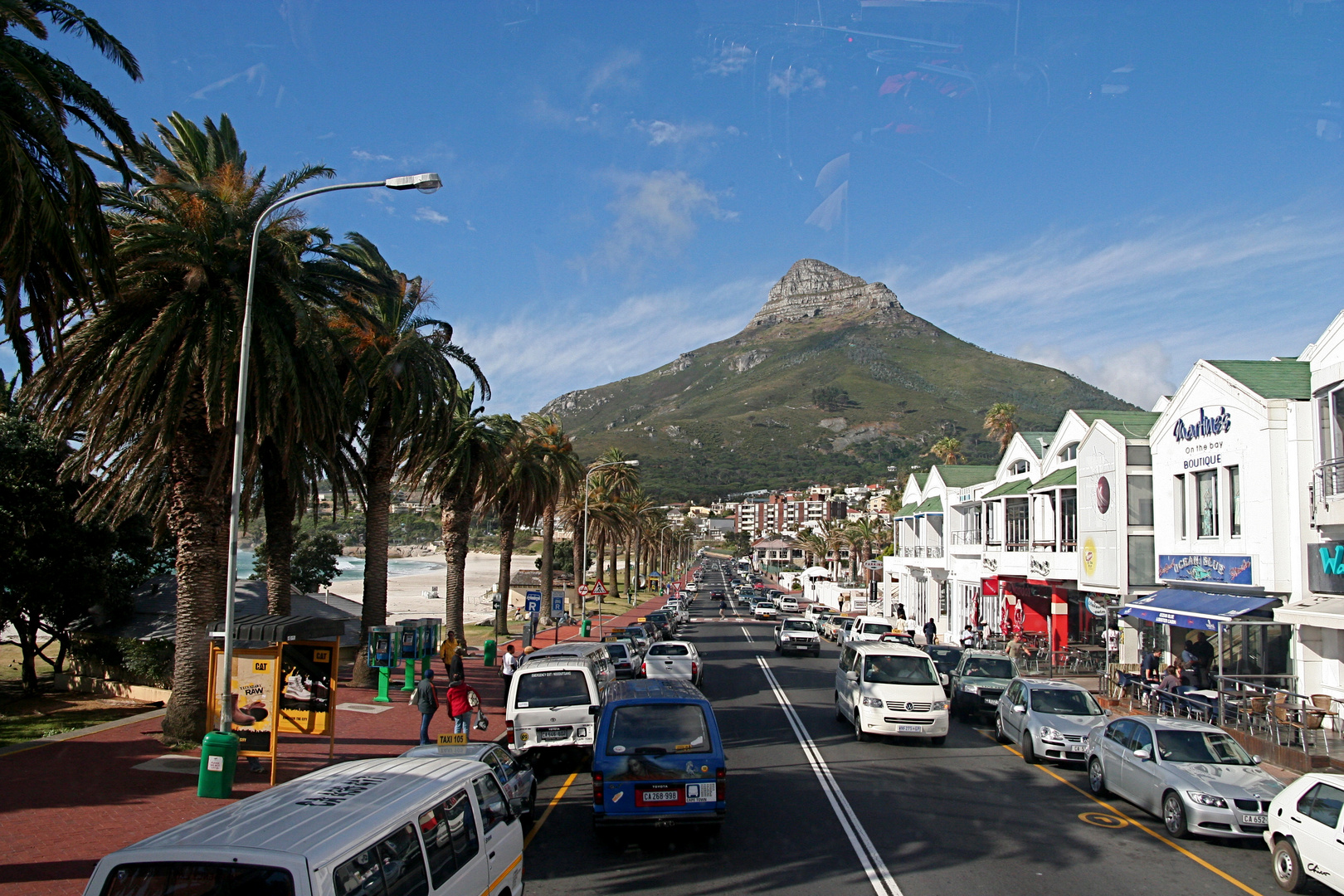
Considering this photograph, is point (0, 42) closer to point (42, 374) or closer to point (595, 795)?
point (42, 374)

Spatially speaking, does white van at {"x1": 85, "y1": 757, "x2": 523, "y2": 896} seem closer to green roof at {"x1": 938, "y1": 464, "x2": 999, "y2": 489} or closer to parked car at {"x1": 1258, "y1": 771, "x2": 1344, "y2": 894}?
parked car at {"x1": 1258, "y1": 771, "x2": 1344, "y2": 894}

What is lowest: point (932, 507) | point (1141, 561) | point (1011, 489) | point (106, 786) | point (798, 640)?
point (798, 640)

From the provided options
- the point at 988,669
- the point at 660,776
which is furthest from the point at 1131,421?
the point at 660,776

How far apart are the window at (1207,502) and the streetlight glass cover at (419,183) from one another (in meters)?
21.4

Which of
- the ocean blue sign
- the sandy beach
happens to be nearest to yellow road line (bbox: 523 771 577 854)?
the ocean blue sign

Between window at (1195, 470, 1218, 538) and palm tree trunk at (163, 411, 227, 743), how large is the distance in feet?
78.8

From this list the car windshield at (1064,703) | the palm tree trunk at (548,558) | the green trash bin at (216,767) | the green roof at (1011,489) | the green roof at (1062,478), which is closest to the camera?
the green trash bin at (216,767)

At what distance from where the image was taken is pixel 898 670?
738 inches

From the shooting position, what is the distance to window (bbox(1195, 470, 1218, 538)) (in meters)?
24.2

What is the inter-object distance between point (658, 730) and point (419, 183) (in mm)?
8669

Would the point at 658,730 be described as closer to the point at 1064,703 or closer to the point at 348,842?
the point at 348,842

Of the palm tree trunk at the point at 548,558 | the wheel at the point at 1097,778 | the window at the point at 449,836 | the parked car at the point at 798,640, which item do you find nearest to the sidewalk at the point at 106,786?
the window at the point at 449,836

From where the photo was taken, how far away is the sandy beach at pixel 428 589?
261ft

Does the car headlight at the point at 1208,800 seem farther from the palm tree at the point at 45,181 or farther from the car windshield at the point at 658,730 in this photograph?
the palm tree at the point at 45,181
